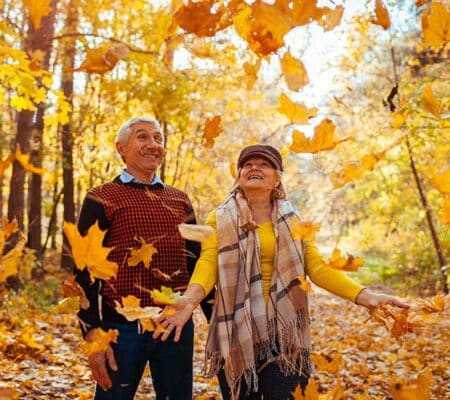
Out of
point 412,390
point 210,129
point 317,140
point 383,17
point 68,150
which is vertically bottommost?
point 412,390

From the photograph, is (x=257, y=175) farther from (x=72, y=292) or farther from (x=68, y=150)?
→ (x=68, y=150)

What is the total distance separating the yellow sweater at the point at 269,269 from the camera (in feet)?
7.36

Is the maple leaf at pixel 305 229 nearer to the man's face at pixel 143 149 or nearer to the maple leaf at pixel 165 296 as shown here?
the maple leaf at pixel 165 296

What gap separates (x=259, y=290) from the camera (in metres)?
2.29

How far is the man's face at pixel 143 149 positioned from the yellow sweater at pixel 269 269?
16.2 inches

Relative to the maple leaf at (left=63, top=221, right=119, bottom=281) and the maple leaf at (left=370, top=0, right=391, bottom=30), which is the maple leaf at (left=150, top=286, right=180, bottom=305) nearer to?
the maple leaf at (left=63, top=221, right=119, bottom=281)

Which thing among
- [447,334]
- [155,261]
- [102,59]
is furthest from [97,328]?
[447,334]

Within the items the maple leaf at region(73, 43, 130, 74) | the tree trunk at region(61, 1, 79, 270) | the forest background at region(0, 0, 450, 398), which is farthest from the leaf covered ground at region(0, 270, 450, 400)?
the tree trunk at region(61, 1, 79, 270)

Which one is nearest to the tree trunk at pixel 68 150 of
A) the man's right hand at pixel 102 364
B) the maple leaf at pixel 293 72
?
the man's right hand at pixel 102 364

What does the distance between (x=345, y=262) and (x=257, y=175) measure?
2.17 feet

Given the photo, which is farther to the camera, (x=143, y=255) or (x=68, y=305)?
(x=143, y=255)

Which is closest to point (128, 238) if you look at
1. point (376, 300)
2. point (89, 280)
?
point (89, 280)

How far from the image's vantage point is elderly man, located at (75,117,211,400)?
89.7 inches

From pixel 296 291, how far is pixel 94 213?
3.31 feet
